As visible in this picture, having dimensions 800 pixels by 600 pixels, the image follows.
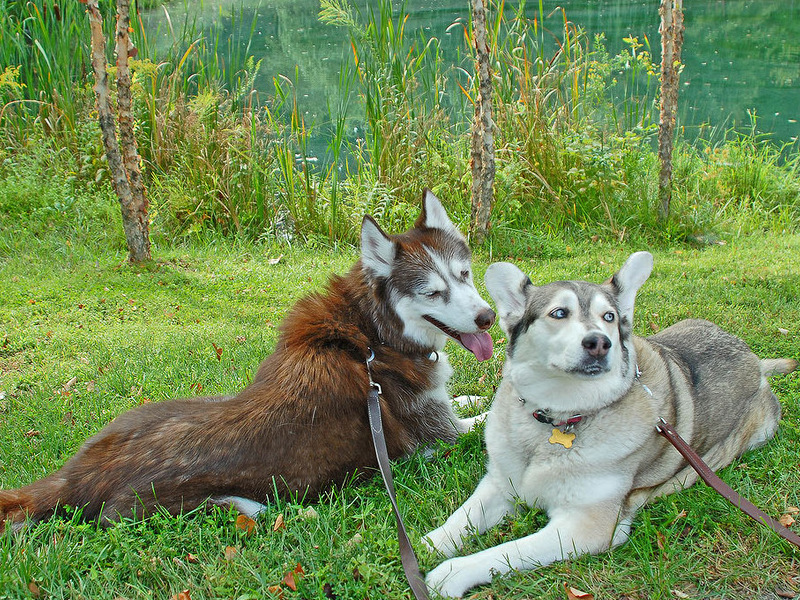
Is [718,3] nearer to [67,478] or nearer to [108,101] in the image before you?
[108,101]

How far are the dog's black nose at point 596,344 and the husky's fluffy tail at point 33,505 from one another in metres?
2.50

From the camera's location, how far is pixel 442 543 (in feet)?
9.90

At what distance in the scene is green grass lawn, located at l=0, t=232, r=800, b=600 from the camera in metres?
2.80

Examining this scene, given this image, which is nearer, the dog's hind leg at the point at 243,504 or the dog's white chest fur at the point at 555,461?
the dog's white chest fur at the point at 555,461

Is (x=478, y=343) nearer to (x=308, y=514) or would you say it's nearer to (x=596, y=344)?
(x=596, y=344)

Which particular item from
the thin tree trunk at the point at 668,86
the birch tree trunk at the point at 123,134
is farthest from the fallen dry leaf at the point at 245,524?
the thin tree trunk at the point at 668,86

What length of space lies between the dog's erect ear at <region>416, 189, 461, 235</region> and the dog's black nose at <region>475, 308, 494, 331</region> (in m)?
0.72

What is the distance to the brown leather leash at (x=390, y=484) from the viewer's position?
269 cm

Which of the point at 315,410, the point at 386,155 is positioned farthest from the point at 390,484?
the point at 386,155

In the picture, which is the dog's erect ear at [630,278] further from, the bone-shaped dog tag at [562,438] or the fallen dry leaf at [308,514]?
the fallen dry leaf at [308,514]

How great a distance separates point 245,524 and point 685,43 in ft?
63.6

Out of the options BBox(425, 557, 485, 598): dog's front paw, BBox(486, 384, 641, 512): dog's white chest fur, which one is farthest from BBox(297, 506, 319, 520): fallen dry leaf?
BBox(486, 384, 641, 512): dog's white chest fur

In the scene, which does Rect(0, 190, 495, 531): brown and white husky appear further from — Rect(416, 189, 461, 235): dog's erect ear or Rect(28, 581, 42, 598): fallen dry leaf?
Rect(28, 581, 42, 598): fallen dry leaf

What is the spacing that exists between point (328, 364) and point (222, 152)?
6087 millimetres
